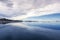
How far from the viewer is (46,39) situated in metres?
6.84

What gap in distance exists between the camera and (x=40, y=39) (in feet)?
22.4

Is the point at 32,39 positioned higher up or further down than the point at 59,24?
further down

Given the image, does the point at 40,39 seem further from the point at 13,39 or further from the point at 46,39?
the point at 13,39

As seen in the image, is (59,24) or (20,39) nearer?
(20,39)

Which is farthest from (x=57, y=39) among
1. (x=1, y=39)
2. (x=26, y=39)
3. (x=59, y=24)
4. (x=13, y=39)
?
(x=59, y=24)

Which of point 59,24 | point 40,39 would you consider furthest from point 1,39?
point 59,24

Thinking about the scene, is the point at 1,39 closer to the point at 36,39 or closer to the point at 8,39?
the point at 8,39

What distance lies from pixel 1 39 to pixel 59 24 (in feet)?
20.2

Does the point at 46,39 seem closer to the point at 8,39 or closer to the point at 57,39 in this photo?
the point at 57,39

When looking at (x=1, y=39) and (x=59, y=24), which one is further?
(x=59, y=24)

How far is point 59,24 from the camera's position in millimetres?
10742

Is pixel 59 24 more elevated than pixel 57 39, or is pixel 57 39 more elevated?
pixel 59 24

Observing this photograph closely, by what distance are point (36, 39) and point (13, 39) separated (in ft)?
4.65

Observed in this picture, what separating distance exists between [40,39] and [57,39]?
1.07 meters
